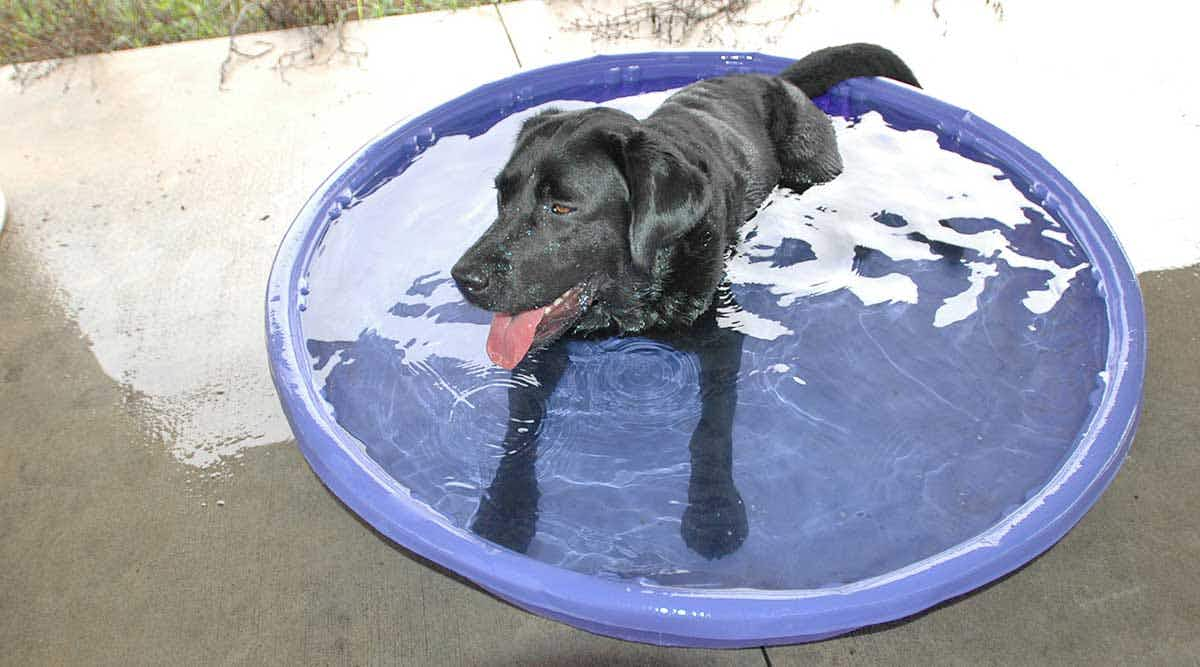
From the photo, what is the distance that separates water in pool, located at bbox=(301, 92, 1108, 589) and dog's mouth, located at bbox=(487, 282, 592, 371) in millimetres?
239

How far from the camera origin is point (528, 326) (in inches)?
101

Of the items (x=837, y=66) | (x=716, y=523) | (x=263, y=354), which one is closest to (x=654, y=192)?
(x=716, y=523)

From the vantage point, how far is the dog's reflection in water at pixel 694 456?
2391 millimetres

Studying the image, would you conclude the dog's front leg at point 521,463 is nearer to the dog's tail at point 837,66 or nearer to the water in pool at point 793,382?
the water in pool at point 793,382

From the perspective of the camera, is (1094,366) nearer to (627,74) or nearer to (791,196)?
(791,196)

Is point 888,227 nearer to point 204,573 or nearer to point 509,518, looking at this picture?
point 509,518

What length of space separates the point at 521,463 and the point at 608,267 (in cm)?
63

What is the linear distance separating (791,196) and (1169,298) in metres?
1.39

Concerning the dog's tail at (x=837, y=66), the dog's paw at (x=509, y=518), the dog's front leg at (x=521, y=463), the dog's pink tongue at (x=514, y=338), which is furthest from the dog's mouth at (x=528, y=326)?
the dog's tail at (x=837, y=66)

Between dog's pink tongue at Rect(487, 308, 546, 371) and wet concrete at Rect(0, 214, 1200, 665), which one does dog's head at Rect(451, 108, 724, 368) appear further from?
wet concrete at Rect(0, 214, 1200, 665)

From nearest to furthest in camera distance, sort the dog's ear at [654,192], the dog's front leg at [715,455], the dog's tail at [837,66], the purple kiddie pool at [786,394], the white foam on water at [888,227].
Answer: the purple kiddie pool at [786,394] < the dog's front leg at [715,455] < the dog's ear at [654,192] < the white foam on water at [888,227] < the dog's tail at [837,66]

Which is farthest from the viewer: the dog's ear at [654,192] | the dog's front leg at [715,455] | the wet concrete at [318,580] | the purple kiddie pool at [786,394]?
the dog's ear at [654,192]

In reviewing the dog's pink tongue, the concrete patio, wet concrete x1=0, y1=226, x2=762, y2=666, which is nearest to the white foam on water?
the concrete patio

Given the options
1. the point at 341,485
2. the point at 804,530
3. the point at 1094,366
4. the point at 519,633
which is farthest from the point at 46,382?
the point at 1094,366
